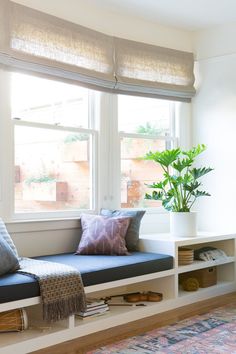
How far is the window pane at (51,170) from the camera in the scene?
3.88 m

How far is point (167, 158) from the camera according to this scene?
430 centimetres

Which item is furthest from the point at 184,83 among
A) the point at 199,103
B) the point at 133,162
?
the point at 133,162

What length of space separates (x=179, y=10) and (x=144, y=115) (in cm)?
107

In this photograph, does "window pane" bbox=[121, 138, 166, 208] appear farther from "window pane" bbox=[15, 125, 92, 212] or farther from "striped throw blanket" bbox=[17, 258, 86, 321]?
"striped throw blanket" bbox=[17, 258, 86, 321]

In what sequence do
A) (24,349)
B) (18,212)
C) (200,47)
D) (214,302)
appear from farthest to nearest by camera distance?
(200,47) < (214,302) < (18,212) < (24,349)

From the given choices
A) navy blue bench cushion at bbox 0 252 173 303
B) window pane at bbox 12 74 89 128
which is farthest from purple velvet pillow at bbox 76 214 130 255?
window pane at bbox 12 74 89 128

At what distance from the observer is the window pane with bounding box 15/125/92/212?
3.88 m

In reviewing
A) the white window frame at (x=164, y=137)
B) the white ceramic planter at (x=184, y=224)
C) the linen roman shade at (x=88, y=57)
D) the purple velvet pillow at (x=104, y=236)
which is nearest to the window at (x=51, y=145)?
the linen roman shade at (x=88, y=57)

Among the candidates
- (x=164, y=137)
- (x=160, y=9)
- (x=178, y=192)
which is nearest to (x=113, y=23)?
(x=160, y=9)

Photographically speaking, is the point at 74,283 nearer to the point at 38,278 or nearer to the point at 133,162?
the point at 38,278

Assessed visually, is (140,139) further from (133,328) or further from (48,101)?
(133,328)

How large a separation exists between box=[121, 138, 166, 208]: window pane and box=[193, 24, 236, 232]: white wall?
1.72 feet

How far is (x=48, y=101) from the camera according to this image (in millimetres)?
4098

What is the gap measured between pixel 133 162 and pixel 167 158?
51cm
